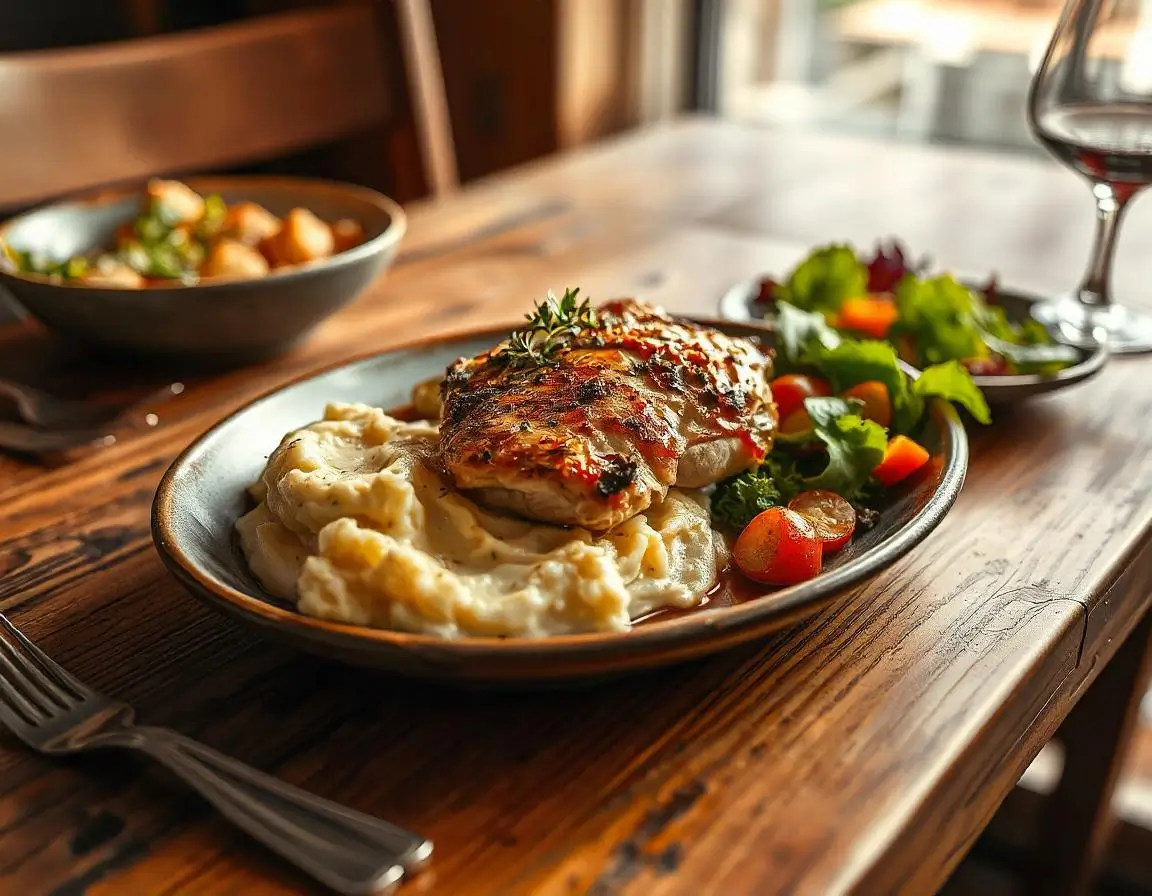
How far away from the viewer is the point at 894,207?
7.92ft

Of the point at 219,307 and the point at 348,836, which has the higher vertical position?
the point at 348,836

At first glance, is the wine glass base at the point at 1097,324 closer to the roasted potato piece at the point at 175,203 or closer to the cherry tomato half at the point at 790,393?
the cherry tomato half at the point at 790,393

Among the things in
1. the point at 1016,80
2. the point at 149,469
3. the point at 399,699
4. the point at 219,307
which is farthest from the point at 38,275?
the point at 1016,80

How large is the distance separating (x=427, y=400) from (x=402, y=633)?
46cm

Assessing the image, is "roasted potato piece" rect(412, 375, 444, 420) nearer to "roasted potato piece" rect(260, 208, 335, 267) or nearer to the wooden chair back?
"roasted potato piece" rect(260, 208, 335, 267)

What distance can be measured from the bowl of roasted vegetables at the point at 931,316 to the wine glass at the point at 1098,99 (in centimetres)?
11

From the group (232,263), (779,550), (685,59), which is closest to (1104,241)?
(779,550)

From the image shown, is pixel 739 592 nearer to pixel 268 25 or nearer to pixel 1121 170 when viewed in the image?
pixel 1121 170

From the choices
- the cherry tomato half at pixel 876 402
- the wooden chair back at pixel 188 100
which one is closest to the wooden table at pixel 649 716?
the cherry tomato half at pixel 876 402

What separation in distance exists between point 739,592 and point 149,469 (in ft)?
2.41

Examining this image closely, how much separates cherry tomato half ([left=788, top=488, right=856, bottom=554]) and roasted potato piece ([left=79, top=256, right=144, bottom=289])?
0.89 metres

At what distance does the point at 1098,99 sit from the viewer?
156cm

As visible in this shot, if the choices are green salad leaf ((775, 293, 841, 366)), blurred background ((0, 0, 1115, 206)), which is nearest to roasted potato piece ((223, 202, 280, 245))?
green salad leaf ((775, 293, 841, 366))

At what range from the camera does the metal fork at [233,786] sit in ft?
2.44
